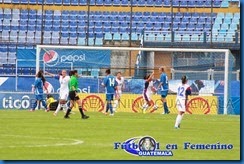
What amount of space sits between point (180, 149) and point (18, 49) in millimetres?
35217

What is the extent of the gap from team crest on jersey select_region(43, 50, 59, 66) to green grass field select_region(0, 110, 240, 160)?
13.0m

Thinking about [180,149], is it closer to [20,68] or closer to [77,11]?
[20,68]

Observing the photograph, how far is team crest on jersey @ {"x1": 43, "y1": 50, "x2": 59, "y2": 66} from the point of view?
155 ft

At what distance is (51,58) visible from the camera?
48.0 metres

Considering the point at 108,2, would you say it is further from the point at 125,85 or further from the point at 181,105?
the point at 181,105

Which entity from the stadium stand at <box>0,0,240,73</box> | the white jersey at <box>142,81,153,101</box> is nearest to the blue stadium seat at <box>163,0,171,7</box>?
the stadium stand at <box>0,0,240,73</box>

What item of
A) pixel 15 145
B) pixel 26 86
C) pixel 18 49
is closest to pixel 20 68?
pixel 18 49

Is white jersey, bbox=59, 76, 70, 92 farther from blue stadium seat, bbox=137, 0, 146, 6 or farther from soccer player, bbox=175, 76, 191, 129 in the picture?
blue stadium seat, bbox=137, 0, 146, 6

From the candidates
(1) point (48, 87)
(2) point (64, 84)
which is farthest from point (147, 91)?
(1) point (48, 87)

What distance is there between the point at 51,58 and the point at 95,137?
24.7 metres

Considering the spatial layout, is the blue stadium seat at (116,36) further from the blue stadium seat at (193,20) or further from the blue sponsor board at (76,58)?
the blue sponsor board at (76,58)

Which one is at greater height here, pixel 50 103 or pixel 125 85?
pixel 125 85

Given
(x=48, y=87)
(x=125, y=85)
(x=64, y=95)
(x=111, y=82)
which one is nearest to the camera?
(x=64, y=95)

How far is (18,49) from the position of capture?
5428 cm
